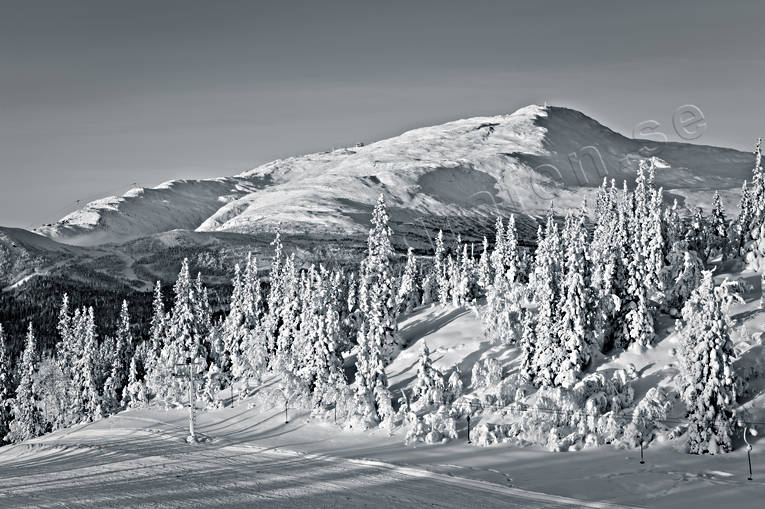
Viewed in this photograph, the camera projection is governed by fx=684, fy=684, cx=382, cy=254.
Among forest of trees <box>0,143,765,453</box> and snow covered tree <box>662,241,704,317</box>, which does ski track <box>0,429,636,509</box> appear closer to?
forest of trees <box>0,143,765,453</box>

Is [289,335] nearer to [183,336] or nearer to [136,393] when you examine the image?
[183,336]

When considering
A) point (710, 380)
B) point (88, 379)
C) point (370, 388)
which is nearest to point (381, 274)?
point (370, 388)

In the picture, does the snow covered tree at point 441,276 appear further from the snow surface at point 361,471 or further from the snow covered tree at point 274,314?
the snow surface at point 361,471

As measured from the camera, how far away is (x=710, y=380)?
39969mm

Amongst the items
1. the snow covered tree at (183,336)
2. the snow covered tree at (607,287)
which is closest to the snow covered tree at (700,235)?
the snow covered tree at (607,287)

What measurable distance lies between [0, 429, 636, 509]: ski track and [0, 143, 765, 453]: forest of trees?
12.4 m

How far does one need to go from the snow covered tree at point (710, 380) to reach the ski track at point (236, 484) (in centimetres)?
1325

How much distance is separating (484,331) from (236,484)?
38674 mm

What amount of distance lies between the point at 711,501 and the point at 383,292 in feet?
141

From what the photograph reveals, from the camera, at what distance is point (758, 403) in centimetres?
4347

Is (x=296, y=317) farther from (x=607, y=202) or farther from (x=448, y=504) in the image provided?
(x=448, y=504)

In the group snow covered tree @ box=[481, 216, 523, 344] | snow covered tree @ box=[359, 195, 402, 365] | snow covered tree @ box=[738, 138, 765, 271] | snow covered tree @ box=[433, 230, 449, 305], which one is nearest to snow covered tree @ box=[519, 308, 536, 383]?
snow covered tree @ box=[481, 216, 523, 344]

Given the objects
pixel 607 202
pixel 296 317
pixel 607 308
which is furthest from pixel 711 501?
pixel 607 202

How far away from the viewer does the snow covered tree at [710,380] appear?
3959 cm
